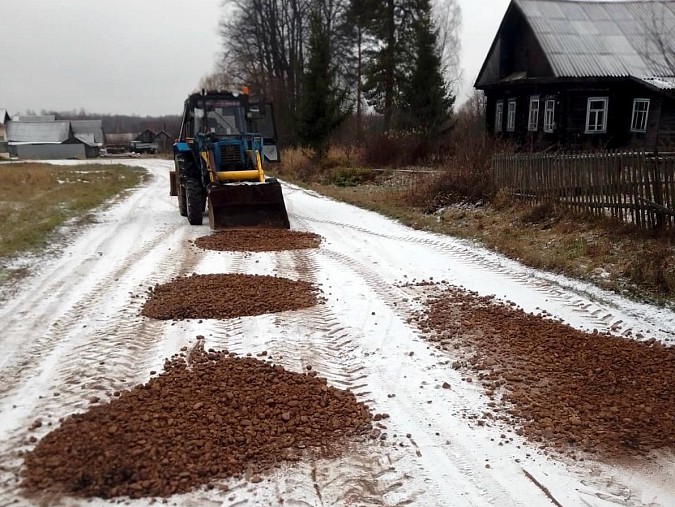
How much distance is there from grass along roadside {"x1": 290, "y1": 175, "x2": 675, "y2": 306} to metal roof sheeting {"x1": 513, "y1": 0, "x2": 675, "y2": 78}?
41.5ft

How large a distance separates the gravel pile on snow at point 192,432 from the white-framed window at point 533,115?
23.5m

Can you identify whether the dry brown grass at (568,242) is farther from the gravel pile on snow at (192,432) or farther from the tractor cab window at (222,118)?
the gravel pile on snow at (192,432)

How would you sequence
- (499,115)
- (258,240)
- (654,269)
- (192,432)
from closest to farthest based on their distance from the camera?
(192,432), (654,269), (258,240), (499,115)

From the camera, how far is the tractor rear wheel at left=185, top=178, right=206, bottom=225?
11812 millimetres

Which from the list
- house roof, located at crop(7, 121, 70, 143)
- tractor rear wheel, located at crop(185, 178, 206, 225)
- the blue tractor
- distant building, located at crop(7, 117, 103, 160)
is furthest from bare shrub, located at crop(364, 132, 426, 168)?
house roof, located at crop(7, 121, 70, 143)

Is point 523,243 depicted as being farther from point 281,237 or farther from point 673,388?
point 673,388

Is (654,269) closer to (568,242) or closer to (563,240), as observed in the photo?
(568,242)

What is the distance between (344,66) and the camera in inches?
1471

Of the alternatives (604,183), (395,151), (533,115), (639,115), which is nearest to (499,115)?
(533,115)

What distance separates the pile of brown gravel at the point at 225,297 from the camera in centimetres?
600

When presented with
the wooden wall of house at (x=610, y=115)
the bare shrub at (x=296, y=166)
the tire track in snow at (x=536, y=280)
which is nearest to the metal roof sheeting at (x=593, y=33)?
the wooden wall of house at (x=610, y=115)

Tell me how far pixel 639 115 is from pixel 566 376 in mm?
22458

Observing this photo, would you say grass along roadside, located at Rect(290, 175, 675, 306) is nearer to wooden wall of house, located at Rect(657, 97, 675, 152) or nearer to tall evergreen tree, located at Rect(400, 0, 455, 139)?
wooden wall of house, located at Rect(657, 97, 675, 152)

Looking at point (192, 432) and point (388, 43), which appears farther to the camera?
point (388, 43)
